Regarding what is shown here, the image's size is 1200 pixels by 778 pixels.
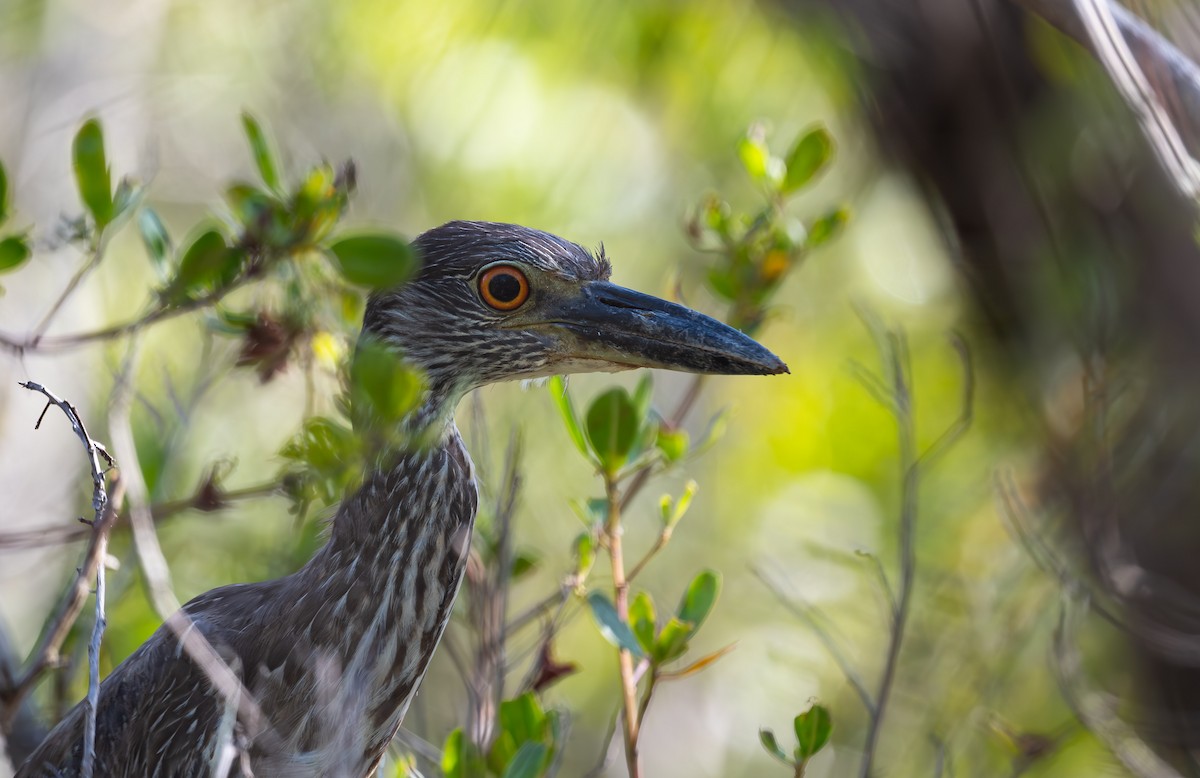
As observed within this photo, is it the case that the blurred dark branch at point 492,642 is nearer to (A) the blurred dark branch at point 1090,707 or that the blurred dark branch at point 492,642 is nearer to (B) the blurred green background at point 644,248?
(A) the blurred dark branch at point 1090,707

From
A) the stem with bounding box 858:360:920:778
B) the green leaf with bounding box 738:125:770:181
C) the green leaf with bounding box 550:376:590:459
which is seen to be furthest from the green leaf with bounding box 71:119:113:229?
the stem with bounding box 858:360:920:778

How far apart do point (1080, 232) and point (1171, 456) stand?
0.82 m

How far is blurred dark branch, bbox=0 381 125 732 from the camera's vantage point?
155 cm

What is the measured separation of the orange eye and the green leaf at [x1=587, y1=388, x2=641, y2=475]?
363 mm

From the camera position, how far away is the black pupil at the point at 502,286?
2449 mm

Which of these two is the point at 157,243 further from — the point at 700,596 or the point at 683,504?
the point at 700,596

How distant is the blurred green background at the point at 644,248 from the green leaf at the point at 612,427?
244 centimetres

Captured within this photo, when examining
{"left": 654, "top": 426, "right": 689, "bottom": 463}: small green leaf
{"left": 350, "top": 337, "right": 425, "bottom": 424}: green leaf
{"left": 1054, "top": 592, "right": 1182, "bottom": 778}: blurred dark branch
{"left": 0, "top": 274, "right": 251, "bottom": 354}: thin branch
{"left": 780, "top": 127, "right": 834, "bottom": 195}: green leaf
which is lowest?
{"left": 1054, "top": 592, "right": 1182, "bottom": 778}: blurred dark branch

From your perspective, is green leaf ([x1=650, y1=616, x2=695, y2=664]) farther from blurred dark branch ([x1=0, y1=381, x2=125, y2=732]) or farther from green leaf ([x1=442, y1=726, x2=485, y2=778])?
blurred dark branch ([x1=0, y1=381, x2=125, y2=732])

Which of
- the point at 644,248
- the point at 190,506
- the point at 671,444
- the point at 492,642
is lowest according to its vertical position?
the point at 492,642

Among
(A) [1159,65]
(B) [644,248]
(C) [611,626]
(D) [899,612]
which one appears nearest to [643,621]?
(C) [611,626]

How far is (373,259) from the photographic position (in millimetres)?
1411

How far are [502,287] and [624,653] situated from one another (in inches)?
29.7

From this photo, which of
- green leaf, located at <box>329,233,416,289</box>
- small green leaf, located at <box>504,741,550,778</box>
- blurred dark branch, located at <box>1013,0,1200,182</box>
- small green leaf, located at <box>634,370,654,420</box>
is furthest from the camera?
blurred dark branch, located at <box>1013,0,1200,182</box>
